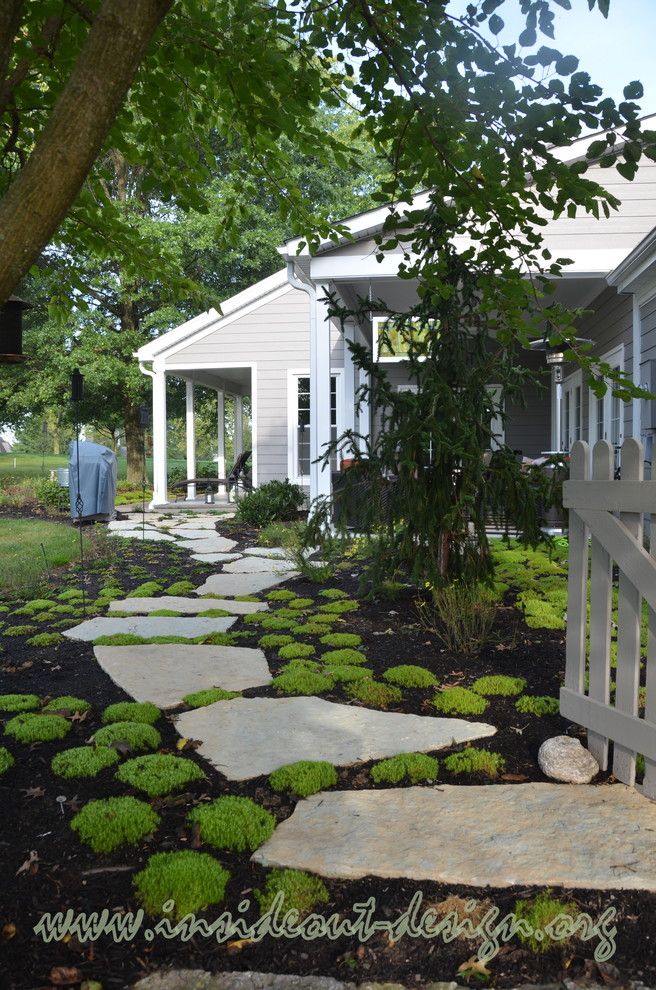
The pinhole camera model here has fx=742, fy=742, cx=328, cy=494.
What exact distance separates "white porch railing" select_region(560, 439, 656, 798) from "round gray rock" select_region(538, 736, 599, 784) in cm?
9

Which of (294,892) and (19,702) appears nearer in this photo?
(294,892)

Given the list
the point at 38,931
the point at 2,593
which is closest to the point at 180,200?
the point at 38,931

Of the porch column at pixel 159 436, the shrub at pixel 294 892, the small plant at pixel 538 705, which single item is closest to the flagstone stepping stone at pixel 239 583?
the small plant at pixel 538 705

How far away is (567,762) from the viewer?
2.54 metres

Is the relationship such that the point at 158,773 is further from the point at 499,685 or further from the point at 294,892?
the point at 499,685

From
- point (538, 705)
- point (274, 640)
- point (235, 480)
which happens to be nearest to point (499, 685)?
point (538, 705)

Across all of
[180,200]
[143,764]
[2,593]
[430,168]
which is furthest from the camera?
[2,593]

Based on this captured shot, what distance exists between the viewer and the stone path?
11.4ft

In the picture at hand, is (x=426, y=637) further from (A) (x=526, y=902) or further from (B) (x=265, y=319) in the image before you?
(B) (x=265, y=319)

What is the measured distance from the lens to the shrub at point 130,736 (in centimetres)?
Answer: 278

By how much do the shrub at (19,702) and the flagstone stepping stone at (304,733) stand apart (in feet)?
2.32

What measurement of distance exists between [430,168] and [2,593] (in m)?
5.04

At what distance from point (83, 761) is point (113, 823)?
486mm

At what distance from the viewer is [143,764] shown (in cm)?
257
